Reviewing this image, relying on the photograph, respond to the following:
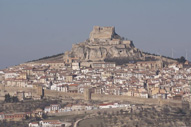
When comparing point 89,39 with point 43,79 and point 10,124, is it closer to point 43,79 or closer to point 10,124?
point 43,79

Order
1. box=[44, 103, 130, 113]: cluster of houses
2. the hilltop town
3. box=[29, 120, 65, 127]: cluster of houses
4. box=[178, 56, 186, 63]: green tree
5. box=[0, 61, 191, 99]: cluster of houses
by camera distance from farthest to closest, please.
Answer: box=[178, 56, 186, 63]: green tree < box=[0, 61, 191, 99]: cluster of houses < the hilltop town < box=[44, 103, 130, 113]: cluster of houses < box=[29, 120, 65, 127]: cluster of houses

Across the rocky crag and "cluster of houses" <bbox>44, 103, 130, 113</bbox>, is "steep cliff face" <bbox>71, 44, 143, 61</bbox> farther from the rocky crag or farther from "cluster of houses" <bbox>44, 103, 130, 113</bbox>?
"cluster of houses" <bbox>44, 103, 130, 113</bbox>

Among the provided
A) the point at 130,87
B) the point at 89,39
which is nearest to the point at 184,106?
the point at 130,87

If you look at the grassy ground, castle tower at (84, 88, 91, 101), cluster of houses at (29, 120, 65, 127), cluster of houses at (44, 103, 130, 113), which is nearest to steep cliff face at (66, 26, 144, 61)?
castle tower at (84, 88, 91, 101)

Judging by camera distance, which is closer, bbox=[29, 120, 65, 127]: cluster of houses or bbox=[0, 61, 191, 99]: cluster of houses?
bbox=[29, 120, 65, 127]: cluster of houses

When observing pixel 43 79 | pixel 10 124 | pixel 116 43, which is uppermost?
pixel 116 43

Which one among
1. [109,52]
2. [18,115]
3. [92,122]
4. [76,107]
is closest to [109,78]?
[109,52]

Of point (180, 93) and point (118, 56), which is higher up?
point (118, 56)

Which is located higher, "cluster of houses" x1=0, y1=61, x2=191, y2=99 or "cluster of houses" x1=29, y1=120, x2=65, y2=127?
"cluster of houses" x1=0, y1=61, x2=191, y2=99

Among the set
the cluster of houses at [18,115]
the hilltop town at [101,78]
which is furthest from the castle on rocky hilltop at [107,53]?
the cluster of houses at [18,115]
